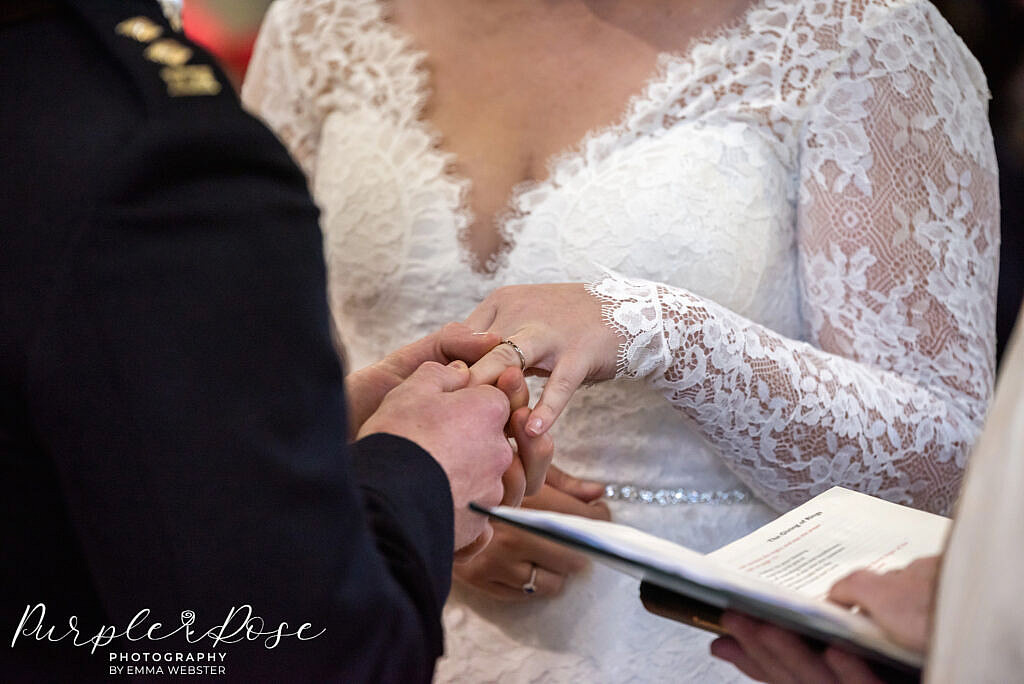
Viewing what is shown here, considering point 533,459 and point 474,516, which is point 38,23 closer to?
point 474,516

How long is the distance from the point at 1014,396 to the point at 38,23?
716 mm

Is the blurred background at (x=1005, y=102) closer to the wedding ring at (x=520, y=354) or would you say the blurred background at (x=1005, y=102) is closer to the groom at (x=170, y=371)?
the wedding ring at (x=520, y=354)

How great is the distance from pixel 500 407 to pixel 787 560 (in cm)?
32

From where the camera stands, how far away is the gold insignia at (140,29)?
663 millimetres

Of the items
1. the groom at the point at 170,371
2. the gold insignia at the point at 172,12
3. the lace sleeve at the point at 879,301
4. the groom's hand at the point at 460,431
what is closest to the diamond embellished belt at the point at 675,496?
the lace sleeve at the point at 879,301

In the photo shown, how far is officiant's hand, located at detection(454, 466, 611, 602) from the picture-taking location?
137 centimetres

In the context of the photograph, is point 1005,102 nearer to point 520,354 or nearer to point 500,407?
point 520,354

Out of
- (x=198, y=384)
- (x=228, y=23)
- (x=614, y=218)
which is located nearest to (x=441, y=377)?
(x=198, y=384)

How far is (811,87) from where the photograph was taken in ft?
4.42

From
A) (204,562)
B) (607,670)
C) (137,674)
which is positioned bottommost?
(607,670)

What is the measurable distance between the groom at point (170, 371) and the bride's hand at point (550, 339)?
1.29 ft

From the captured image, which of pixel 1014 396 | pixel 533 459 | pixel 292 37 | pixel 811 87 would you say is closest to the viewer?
pixel 1014 396

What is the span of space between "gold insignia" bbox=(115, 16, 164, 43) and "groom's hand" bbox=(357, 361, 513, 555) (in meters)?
0.40

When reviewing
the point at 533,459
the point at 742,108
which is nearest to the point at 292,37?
the point at 742,108
